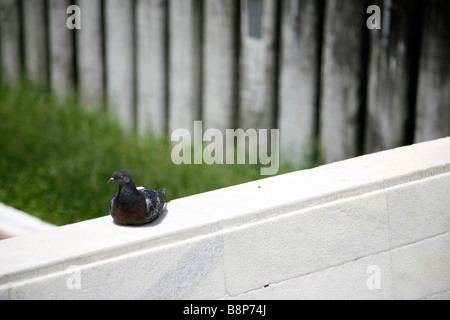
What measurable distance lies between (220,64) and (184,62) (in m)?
0.37

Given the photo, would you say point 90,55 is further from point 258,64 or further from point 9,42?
point 258,64

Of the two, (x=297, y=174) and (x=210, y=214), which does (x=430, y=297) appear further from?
(x=210, y=214)

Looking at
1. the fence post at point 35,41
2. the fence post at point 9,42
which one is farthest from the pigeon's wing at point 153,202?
the fence post at point 9,42

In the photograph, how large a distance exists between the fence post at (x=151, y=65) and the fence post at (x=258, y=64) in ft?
2.71

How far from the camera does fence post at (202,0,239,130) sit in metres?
5.98

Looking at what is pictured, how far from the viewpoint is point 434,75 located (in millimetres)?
4898

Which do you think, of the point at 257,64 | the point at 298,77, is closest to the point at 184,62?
the point at 257,64

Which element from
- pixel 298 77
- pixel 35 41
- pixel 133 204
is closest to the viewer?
pixel 133 204

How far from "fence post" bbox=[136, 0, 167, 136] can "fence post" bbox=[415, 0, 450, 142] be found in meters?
2.34

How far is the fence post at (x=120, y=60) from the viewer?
6.70 metres
